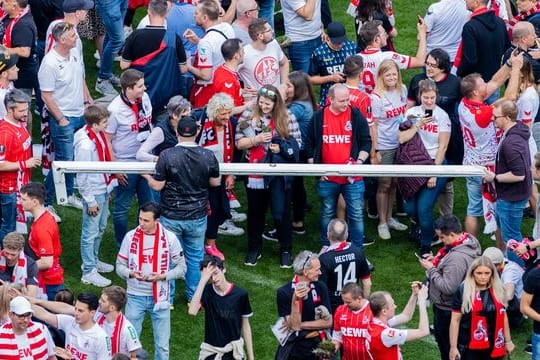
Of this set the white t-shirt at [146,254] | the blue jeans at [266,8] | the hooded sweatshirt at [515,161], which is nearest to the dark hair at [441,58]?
the hooded sweatshirt at [515,161]

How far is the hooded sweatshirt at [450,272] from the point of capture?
10.9 m

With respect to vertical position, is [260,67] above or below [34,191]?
above

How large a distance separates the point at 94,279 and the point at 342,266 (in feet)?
8.64

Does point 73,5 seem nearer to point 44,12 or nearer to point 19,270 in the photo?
point 44,12

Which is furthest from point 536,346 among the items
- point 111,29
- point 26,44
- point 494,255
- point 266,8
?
point 111,29

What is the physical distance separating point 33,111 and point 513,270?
249 inches

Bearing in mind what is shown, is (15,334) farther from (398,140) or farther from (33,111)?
(33,111)

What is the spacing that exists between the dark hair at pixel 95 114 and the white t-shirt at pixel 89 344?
2428 millimetres

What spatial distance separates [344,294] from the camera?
10.3 m

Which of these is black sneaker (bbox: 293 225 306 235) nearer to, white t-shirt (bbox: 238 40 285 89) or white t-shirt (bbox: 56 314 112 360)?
white t-shirt (bbox: 238 40 285 89)

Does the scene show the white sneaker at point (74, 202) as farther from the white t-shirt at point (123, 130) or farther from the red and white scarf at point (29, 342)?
the red and white scarf at point (29, 342)

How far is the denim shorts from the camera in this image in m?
13.0

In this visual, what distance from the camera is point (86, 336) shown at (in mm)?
10242

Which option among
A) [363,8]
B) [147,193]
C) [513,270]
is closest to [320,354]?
[513,270]
